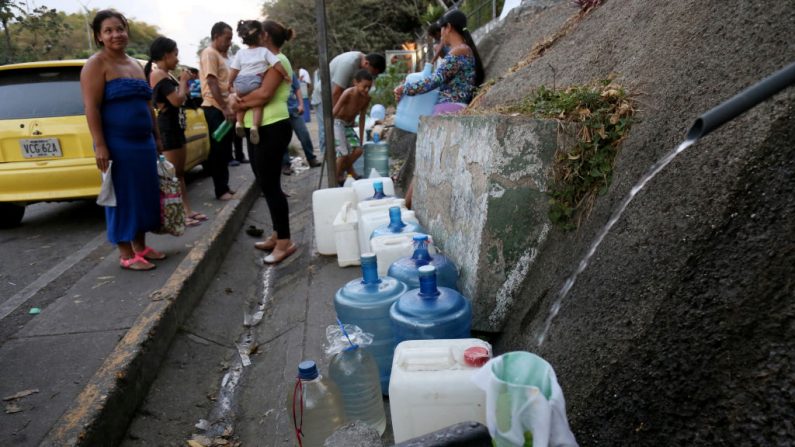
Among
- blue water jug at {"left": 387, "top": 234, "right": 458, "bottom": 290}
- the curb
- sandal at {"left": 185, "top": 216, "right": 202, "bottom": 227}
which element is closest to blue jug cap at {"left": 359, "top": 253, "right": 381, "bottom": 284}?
blue water jug at {"left": 387, "top": 234, "right": 458, "bottom": 290}

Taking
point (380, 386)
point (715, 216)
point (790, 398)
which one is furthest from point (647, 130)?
point (380, 386)

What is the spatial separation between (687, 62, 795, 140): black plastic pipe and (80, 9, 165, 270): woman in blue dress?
381cm

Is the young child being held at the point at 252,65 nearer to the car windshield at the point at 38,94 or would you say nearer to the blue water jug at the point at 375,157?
the car windshield at the point at 38,94

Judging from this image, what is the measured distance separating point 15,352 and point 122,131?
5.47ft

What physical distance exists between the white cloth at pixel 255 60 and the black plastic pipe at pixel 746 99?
12.2 feet

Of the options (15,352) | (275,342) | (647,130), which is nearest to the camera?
(647,130)

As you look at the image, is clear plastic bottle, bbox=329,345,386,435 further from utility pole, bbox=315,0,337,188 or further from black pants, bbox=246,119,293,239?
utility pole, bbox=315,0,337,188

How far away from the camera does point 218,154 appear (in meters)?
6.23

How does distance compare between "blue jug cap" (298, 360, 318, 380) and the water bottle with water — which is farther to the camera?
the water bottle with water

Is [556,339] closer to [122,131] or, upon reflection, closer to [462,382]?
[462,382]

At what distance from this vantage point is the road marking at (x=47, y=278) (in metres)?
3.87

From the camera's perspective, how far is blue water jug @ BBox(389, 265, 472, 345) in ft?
7.56

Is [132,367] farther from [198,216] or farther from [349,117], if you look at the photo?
[349,117]

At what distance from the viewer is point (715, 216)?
1.54 m
